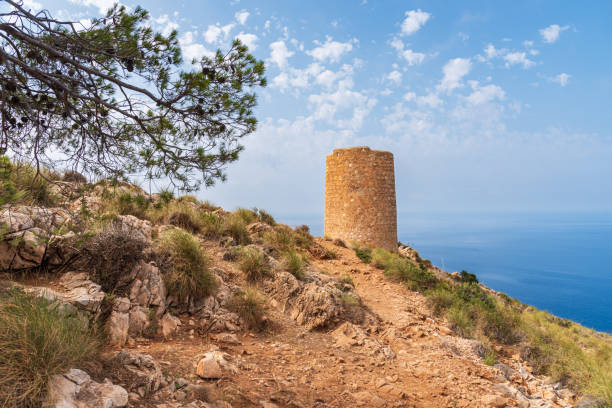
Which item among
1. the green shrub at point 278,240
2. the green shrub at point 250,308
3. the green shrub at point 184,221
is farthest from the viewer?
the green shrub at point 278,240

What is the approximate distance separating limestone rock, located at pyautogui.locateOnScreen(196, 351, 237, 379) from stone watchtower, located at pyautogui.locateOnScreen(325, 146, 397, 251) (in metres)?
9.84

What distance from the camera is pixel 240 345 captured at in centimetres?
479

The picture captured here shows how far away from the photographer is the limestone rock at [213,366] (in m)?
3.63

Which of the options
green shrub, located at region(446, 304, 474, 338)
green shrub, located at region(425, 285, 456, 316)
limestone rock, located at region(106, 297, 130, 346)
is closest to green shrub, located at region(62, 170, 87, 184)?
limestone rock, located at region(106, 297, 130, 346)

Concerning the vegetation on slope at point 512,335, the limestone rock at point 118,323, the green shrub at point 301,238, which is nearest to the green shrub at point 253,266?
the limestone rock at point 118,323

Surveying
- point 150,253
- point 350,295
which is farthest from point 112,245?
point 350,295

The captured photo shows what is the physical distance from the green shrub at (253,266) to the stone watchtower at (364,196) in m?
6.92

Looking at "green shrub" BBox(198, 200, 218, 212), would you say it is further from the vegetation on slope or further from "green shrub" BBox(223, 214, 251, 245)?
the vegetation on slope

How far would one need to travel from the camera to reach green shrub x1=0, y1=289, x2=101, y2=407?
2.23 metres

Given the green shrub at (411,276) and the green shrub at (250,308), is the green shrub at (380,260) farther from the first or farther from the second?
the green shrub at (250,308)

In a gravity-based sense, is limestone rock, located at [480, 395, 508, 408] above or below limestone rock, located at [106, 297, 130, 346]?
below

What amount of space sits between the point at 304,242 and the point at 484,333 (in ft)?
18.4

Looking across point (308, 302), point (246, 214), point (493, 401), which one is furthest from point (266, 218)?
point (493, 401)

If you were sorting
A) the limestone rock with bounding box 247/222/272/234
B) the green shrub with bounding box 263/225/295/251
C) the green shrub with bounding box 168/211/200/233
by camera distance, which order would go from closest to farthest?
1. the green shrub with bounding box 168/211/200/233
2. the green shrub with bounding box 263/225/295/251
3. the limestone rock with bounding box 247/222/272/234
